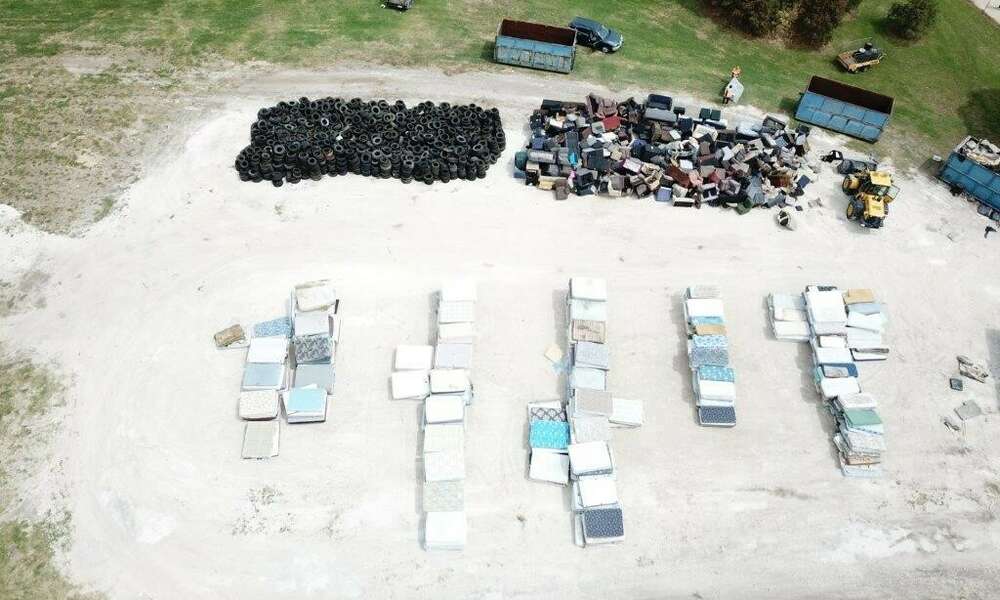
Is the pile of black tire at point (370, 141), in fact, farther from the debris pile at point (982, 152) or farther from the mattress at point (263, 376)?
the debris pile at point (982, 152)

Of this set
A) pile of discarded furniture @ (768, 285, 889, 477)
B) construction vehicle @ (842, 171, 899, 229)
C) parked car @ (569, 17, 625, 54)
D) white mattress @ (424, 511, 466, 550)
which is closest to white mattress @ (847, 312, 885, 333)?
pile of discarded furniture @ (768, 285, 889, 477)

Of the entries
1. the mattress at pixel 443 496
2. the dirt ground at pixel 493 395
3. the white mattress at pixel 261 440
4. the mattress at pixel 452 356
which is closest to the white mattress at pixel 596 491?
the dirt ground at pixel 493 395

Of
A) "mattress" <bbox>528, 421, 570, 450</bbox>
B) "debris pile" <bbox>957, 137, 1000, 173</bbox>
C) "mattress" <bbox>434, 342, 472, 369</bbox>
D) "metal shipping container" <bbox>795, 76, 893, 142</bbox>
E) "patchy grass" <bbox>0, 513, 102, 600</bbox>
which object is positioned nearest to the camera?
"patchy grass" <bbox>0, 513, 102, 600</bbox>

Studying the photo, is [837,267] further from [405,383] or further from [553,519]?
[405,383]

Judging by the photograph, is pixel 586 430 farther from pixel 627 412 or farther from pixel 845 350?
pixel 845 350

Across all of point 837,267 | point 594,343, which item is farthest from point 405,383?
point 837,267

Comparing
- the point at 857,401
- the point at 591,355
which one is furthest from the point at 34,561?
the point at 857,401

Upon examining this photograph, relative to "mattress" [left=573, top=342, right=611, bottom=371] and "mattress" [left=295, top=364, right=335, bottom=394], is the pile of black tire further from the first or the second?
"mattress" [left=573, top=342, right=611, bottom=371]
